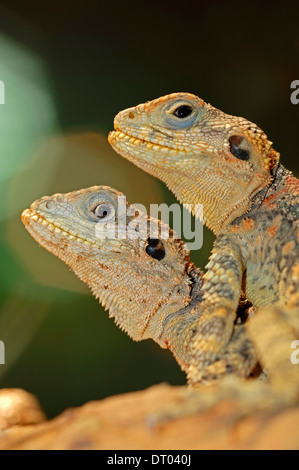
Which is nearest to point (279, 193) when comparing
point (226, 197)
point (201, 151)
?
point (226, 197)

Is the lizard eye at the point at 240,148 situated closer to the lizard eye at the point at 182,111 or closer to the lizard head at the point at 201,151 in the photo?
the lizard head at the point at 201,151

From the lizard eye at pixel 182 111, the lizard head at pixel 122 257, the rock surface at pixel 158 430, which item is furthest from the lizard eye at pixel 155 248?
the rock surface at pixel 158 430

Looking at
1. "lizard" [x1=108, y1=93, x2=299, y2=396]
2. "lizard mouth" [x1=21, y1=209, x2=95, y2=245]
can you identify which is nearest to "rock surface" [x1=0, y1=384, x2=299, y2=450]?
"lizard" [x1=108, y1=93, x2=299, y2=396]

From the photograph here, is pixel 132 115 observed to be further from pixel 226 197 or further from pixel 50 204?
pixel 50 204

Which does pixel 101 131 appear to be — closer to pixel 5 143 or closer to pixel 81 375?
pixel 5 143

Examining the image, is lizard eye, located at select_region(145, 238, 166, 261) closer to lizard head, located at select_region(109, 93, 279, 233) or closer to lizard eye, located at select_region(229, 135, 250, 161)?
lizard head, located at select_region(109, 93, 279, 233)

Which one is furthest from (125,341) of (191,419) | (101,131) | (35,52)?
(191,419)

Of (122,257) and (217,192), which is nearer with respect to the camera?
(217,192)

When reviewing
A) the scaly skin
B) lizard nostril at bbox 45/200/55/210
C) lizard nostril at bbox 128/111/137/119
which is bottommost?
the scaly skin
